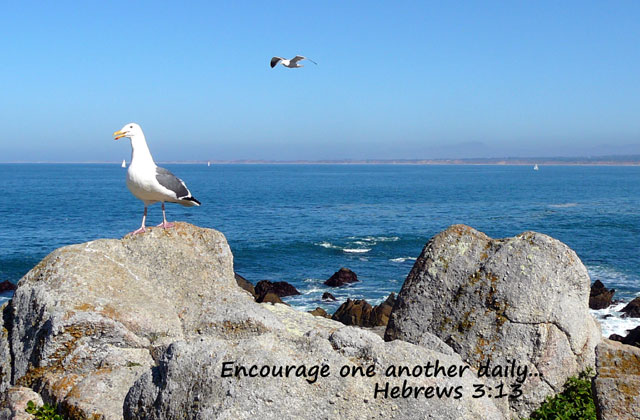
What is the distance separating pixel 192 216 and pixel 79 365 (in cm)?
6851

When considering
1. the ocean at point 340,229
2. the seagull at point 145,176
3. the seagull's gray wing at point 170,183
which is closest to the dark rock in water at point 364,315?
the ocean at point 340,229

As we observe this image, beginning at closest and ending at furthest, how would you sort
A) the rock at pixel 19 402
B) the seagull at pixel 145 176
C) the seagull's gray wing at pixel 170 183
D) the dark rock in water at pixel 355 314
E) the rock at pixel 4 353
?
1. the rock at pixel 19 402
2. the rock at pixel 4 353
3. the seagull at pixel 145 176
4. the seagull's gray wing at pixel 170 183
5. the dark rock in water at pixel 355 314

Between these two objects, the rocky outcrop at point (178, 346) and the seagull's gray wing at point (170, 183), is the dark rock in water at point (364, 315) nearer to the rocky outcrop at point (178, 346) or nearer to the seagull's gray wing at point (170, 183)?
the rocky outcrop at point (178, 346)

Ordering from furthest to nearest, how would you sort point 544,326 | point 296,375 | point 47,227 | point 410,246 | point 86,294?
point 47,227
point 410,246
point 544,326
point 86,294
point 296,375

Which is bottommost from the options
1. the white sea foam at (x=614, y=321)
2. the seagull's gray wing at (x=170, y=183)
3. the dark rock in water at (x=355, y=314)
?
the white sea foam at (x=614, y=321)

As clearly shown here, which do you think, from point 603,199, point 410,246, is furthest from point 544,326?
point 603,199

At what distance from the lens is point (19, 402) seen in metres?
7.51

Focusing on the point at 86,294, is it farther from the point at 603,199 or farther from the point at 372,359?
the point at 603,199

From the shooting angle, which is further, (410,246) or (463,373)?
(410,246)

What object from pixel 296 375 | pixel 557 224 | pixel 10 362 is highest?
pixel 296 375

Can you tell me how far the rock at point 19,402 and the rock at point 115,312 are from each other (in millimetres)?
173

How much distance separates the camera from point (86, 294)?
866 cm

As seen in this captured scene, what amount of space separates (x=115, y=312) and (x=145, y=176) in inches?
135

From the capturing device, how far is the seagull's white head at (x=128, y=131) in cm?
1141
